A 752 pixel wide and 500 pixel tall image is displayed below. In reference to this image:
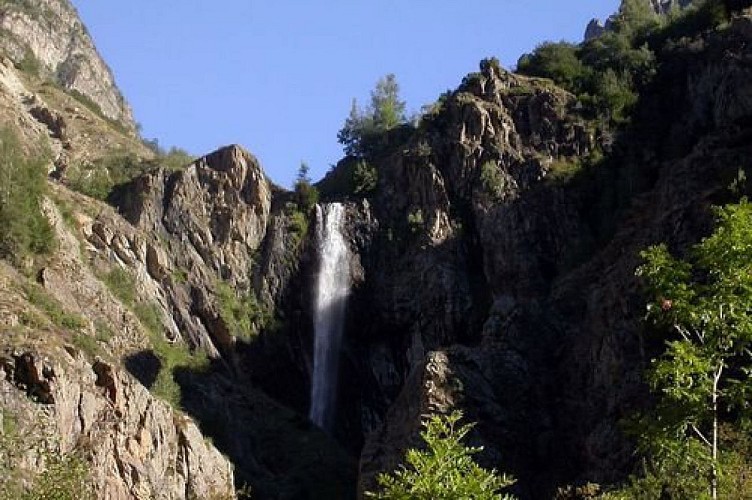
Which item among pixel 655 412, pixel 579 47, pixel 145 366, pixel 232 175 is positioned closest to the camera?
pixel 655 412

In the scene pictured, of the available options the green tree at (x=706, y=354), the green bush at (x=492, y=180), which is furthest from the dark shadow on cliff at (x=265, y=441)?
the green tree at (x=706, y=354)

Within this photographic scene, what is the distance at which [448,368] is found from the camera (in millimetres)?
40812

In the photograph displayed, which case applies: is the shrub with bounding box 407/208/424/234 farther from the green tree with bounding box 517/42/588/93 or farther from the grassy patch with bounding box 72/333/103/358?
the grassy patch with bounding box 72/333/103/358

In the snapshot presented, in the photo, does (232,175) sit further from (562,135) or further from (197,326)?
(562,135)

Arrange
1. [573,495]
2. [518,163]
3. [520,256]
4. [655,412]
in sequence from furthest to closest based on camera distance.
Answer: [518,163]
[520,256]
[573,495]
[655,412]

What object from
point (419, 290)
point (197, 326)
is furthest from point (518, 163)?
point (197, 326)

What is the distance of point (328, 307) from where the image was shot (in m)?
60.8

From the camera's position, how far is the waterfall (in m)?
57.8

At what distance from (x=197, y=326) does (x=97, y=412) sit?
54.6 feet

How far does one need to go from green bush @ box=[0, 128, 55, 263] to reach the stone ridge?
64.9 m

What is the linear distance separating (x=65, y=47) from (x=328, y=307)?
256 feet

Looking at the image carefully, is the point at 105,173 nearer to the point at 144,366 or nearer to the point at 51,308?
the point at 144,366

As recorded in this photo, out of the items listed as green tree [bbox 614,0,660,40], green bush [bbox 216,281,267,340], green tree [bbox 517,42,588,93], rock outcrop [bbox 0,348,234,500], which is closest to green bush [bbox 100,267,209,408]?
green bush [bbox 216,281,267,340]

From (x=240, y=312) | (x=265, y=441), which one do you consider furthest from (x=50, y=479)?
(x=240, y=312)
